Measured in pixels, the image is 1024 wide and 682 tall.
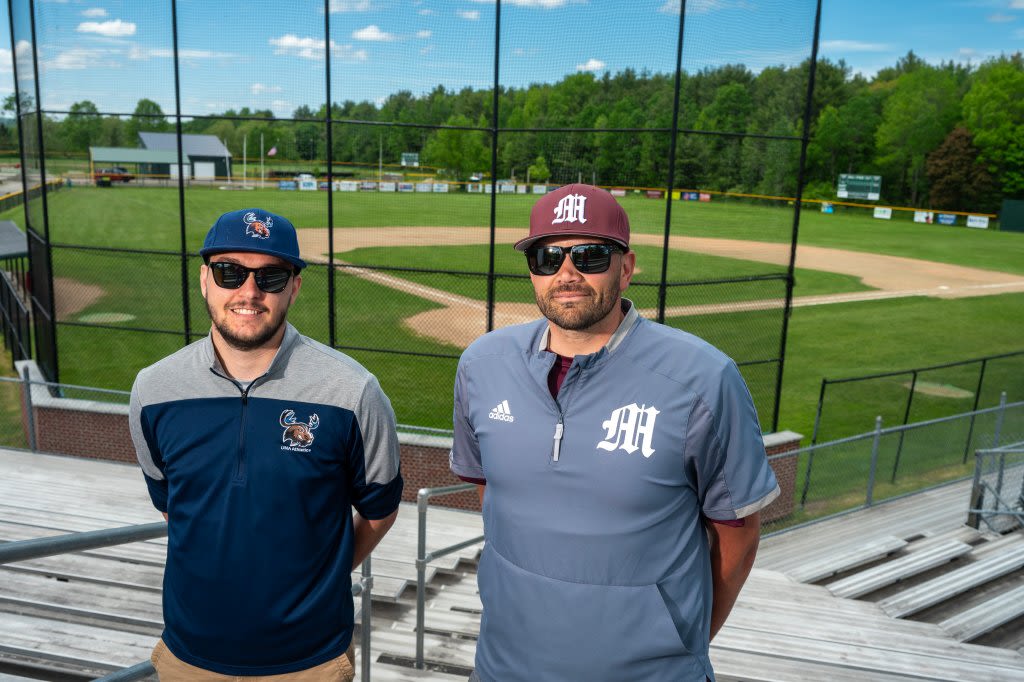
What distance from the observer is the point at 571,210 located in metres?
2.42

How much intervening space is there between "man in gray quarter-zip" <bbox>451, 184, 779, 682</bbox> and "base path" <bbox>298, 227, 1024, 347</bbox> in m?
19.6

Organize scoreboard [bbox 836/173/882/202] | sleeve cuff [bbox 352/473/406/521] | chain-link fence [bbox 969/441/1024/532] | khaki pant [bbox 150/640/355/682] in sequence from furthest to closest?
Result: scoreboard [bbox 836/173/882/202]
chain-link fence [bbox 969/441/1024/532]
sleeve cuff [bbox 352/473/406/521]
khaki pant [bbox 150/640/355/682]

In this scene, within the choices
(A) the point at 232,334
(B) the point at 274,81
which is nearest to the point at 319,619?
(A) the point at 232,334

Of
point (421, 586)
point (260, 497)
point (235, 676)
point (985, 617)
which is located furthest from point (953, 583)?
point (260, 497)

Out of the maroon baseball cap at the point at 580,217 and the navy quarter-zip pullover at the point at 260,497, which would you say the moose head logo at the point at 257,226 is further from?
the maroon baseball cap at the point at 580,217

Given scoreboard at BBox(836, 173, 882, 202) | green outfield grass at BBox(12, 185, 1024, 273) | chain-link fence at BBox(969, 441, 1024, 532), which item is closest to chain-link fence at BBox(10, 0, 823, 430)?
green outfield grass at BBox(12, 185, 1024, 273)

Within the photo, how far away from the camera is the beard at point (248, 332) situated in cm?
254

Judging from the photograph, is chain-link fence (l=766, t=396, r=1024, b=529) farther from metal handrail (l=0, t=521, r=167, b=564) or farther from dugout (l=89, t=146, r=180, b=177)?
dugout (l=89, t=146, r=180, b=177)

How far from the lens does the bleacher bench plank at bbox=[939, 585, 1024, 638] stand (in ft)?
22.2

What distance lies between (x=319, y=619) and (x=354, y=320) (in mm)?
20156

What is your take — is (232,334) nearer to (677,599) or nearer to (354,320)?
(677,599)

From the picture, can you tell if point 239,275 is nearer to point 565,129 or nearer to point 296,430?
point 296,430

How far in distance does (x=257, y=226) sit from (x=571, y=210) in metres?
0.98

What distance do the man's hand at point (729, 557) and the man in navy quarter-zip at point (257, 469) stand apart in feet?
3.38
